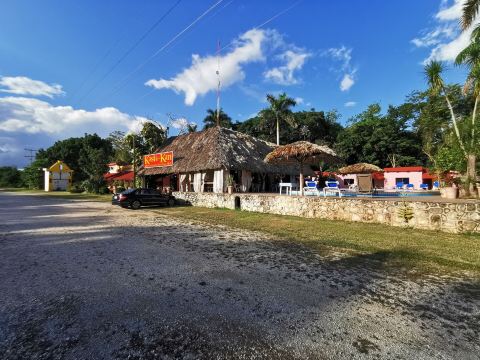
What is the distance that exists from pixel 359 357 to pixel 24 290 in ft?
15.4

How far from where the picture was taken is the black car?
55.2 feet

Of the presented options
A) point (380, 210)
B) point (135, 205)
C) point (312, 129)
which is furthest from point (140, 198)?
point (312, 129)

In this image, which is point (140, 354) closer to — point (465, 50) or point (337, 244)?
point (337, 244)

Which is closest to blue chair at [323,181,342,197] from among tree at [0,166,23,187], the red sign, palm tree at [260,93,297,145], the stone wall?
the stone wall

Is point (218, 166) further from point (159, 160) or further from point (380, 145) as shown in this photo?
point (380, 145)

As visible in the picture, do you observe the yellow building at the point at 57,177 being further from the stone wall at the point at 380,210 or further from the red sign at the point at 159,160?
the stone wall at the point at 380,210

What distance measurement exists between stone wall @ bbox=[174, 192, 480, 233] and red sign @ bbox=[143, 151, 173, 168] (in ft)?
30.8

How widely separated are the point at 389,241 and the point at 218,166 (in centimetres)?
1301

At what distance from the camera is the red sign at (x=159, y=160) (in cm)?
2216

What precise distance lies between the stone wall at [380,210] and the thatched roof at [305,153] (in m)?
2.30

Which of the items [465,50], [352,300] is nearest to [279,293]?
[352,300]

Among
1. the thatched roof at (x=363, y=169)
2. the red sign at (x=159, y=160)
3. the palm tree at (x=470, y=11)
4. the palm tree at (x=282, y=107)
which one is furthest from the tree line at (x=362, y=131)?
the palm tree at (x=470, y=11)

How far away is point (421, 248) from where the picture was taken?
6.65 meters

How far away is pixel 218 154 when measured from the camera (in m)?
19.6
